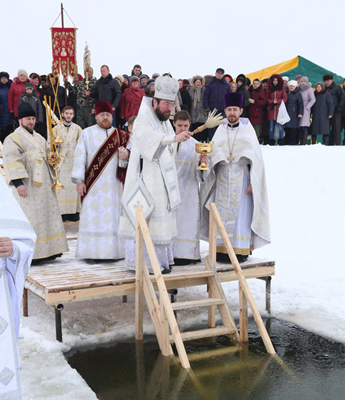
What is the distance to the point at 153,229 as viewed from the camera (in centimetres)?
524

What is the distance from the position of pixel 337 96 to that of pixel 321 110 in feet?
2.06

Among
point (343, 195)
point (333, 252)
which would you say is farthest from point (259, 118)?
point (333, 252)

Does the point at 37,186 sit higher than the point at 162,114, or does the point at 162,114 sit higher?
the point at 162,114

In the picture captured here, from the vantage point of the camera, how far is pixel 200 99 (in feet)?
42.2

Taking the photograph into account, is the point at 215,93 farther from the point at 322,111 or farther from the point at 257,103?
the point at 322,111

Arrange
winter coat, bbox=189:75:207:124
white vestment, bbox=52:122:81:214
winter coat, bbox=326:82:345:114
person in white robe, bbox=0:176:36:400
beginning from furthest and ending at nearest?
winter coat, bbox=326:82:345:114 < winter coat, bbox=189:75:207:124 < white vestment, bbox=52:122:81:214 < person in white robe, bbox=0:176:36:400

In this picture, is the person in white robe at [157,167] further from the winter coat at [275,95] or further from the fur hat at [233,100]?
the winter coat at [275,95]

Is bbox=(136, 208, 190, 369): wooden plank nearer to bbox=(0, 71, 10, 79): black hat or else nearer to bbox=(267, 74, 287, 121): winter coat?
bbox=(0, 71, 10, 79): black hat

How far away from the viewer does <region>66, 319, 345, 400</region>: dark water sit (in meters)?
3.99

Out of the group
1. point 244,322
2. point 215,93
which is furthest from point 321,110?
point 244,322

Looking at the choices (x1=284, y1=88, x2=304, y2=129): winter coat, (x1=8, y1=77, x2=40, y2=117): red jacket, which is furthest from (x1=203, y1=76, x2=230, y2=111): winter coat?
(x1=8, y1=77, x2=40, y2=117): red jacket

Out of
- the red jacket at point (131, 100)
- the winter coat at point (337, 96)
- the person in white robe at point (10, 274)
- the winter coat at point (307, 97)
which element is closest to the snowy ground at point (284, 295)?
the person in white robe at point (10, 274)

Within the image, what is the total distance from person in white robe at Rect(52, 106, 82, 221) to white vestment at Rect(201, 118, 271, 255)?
371cm

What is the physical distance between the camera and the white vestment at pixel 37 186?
19.1 feet
